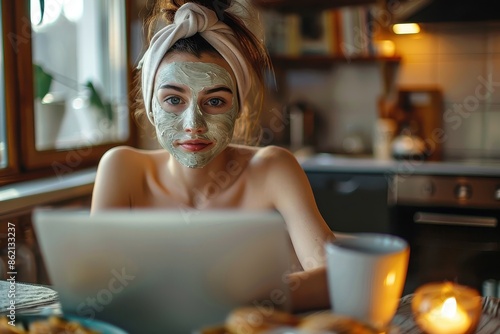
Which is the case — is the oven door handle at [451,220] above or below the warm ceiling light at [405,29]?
below

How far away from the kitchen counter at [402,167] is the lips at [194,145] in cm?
162

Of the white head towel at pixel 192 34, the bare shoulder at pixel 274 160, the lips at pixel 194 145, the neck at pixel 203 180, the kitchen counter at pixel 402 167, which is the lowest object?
the kitchen counter at pixel 402 167

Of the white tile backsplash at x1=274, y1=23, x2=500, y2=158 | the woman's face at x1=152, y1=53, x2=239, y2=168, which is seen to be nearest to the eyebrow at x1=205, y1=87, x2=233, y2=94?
the woman's face at x1=152, y1=53, x2=239, y2=168

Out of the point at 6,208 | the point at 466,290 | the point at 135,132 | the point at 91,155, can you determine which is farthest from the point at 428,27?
the point at 466,290

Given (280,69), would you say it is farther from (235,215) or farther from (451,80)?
(235,215)

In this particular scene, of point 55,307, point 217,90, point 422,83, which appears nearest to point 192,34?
point 217,90

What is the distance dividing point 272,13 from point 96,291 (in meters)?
2.57

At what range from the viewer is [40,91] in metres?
2.02

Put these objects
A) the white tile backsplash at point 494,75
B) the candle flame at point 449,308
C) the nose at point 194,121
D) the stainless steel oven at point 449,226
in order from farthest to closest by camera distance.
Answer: the white tile backsplash at point 494,75 < the stainless steel oven at point 449,226 < the nose at point 194,121 < the candle flame at point 449,308

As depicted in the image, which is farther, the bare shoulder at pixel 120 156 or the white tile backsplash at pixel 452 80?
the white tile backsplash at pixel 452 80

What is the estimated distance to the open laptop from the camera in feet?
2.07

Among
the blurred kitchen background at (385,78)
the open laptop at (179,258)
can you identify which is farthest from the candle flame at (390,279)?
the blurred kitchen background at (385,78)

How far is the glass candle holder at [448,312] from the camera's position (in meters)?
0.75

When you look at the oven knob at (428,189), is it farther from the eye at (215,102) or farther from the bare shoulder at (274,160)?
the eye at (215,102)
